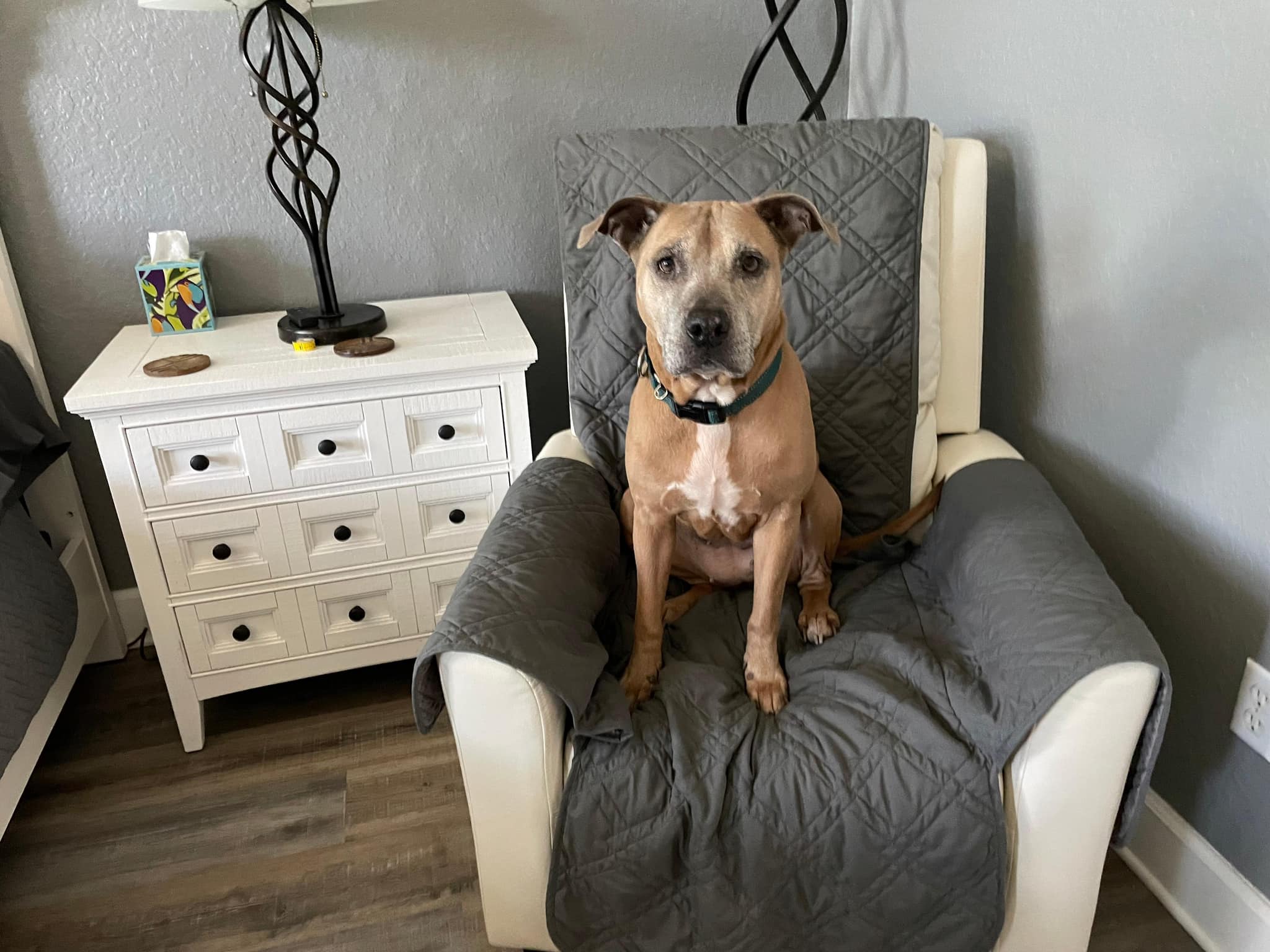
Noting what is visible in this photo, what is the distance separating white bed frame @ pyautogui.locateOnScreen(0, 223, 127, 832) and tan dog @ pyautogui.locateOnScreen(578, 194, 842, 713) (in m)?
1.16

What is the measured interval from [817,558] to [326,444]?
2.95 feet

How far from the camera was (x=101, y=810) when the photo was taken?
1665 mm

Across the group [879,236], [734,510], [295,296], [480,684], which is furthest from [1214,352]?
[295,296]

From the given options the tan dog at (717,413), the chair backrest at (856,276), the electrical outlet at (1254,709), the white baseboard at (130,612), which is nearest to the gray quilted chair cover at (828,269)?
the chair backrest at (856,276)

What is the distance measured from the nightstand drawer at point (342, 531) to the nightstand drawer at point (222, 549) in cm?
3

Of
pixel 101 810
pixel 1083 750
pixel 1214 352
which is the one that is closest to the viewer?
pixel 1083 750

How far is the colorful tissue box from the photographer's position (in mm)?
1754

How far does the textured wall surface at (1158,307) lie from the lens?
1.21 m

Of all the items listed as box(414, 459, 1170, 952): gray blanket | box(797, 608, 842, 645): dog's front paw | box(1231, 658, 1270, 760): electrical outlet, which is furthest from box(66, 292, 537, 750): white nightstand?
box(1231, 658, 1270, 760): electrical outlet

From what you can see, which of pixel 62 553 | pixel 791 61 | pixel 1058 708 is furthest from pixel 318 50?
pixel 1058 708

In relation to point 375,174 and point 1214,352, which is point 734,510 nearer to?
point 1214,352

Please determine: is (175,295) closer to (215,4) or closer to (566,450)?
(215,4)

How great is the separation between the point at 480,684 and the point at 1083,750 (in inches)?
28.8

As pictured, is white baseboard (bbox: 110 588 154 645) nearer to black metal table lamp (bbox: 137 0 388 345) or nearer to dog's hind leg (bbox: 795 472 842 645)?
black metal table lamp (bbox: 137 0 388 345)
